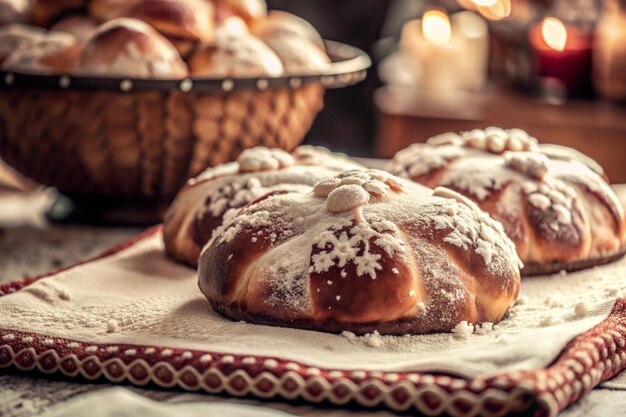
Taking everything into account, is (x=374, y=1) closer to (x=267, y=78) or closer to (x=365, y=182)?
(x=267, y=78)

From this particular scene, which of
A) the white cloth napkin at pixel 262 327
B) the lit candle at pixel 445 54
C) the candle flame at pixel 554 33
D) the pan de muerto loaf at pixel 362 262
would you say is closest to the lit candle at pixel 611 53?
the candle flame at pixel 554 33

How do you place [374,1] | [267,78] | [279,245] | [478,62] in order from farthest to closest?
[374,1] → [478,62] → [267,78] → [279,245]

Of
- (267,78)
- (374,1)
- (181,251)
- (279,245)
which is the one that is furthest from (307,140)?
(279,245)

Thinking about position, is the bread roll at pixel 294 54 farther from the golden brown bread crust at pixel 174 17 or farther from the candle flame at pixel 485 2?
the candle flame at pixel 485 2

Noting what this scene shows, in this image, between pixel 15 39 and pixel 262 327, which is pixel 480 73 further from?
pixel 262 327

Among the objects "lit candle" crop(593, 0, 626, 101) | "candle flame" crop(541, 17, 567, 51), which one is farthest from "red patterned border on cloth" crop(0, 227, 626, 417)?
"candle flame" crop(541, 17, 567, 51)

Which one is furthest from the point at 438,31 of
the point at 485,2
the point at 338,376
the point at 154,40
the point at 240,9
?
the point at 338,376

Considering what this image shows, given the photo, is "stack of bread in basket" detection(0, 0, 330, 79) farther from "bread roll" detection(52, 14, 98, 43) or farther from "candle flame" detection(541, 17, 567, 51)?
"candle flame" detection(541, 17, 567, 51)
